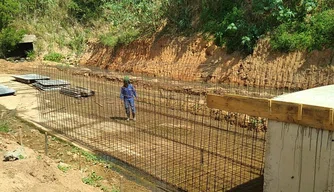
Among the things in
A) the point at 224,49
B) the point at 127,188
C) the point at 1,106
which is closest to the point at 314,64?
the point at 224,49

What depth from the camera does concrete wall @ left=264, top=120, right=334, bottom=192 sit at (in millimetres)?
3719

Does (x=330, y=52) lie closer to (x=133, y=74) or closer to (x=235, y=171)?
(x=235, y=171)

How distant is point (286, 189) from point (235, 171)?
236cm

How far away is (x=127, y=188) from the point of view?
19.6 ft

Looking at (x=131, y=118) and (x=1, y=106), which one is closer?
(x=131, y=118)

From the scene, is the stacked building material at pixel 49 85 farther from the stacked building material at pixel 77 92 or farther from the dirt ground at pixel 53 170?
the dirt ground at pixel 53 170

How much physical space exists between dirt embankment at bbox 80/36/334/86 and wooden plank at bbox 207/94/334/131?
6700mm

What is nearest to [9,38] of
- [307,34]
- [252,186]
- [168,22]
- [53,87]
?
[53,87]

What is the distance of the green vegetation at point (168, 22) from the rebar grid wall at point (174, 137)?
342 cm

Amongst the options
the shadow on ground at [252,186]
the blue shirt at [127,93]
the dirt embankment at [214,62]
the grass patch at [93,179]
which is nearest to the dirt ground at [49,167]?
the grass patch at [93,179]

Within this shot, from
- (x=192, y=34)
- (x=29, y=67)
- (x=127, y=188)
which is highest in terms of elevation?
(x=192, y=34)

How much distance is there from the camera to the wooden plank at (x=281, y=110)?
3.60 m

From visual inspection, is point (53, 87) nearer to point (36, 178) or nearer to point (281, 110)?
point (36, 178)

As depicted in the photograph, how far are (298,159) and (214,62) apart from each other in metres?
12.2
